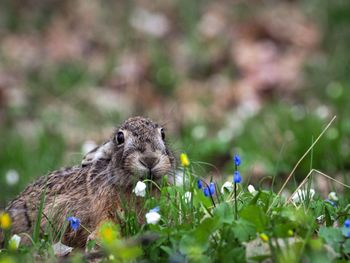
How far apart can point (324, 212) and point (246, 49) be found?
8584 mm

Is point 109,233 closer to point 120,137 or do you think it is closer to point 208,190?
point 208,190

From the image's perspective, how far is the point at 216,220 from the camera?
3.94m

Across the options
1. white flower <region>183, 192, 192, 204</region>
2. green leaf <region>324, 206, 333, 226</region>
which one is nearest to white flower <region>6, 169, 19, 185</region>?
white flower <region>183, 192, 192, 204</region>

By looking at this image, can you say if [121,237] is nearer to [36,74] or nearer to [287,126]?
[287,126]

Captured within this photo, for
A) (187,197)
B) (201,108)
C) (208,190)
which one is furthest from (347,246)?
(201,108)

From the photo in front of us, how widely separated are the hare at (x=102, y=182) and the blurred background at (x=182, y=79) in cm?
207

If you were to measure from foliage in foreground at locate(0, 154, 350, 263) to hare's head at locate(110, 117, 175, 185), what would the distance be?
0.40 meters

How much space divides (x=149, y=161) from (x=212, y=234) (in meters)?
1.00

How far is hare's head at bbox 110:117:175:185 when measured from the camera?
16.1ft

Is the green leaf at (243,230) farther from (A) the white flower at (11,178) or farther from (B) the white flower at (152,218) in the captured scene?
(A) the white flower at (11,178)

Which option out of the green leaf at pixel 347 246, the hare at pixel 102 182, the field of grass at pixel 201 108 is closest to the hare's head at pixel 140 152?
the hare at pixel 102 182

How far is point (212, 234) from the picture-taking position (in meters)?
4.04

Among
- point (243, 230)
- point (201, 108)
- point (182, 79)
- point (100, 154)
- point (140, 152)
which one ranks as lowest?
point (243, 230)

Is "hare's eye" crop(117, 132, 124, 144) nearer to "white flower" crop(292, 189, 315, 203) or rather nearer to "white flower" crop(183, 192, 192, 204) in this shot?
"white flower" crop(183, 192, 192, 204)
